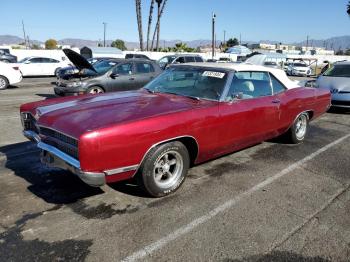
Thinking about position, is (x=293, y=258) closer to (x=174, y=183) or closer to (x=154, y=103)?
(x=174, y=183)

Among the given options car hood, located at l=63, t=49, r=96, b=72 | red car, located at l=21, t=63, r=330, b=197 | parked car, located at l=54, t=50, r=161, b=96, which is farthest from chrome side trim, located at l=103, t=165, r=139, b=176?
parked car, located at l=54, t=50, r=161, b=96

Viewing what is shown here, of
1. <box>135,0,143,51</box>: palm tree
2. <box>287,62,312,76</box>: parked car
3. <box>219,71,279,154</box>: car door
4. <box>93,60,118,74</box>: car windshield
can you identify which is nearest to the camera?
<box>219,71,279,154</box>: car door

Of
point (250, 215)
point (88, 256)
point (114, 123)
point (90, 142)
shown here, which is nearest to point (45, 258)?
point (88, 256)

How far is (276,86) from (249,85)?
2.59ft

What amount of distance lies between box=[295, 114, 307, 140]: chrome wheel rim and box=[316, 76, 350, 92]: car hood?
393cm

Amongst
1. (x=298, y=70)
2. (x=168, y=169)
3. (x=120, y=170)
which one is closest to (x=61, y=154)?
(x=120, y=170)

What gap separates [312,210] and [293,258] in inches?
40.4

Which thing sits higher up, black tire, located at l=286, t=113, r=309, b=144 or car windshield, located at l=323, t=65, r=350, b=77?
car windshield, located at l=323, t=65, r=350, b=77

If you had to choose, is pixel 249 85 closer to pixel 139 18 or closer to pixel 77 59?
pixel 77 59

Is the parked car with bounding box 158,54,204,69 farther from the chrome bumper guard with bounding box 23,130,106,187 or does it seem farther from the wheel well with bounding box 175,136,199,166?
the chrome bumper guard with bounding box 23,130,106,187

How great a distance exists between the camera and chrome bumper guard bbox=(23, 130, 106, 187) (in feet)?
10.6

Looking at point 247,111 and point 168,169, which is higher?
point 247,111

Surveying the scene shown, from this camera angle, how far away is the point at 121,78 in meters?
10.9

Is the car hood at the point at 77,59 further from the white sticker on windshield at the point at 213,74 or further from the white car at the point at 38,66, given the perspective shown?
the white car at the point at 38,66
